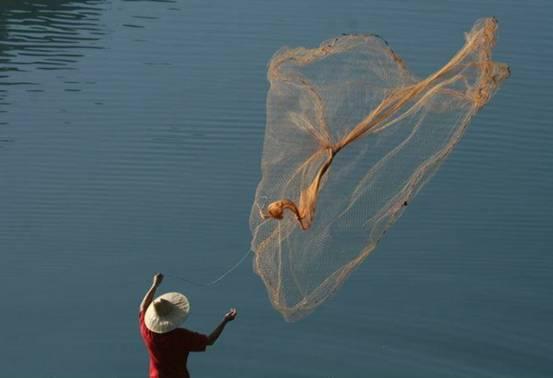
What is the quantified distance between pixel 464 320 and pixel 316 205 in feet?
7.32

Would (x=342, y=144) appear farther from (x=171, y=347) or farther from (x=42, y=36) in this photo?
(x=42, y=36)

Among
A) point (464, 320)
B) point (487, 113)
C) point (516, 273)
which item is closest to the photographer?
point (464, 320)

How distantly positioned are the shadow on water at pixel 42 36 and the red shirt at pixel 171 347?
5.63 metres

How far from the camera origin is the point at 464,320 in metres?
7.41

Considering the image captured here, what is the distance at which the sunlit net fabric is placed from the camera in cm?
546

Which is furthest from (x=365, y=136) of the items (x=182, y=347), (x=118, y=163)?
(x=118, y=163)

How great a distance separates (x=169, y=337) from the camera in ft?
16.6

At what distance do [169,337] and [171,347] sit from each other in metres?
0.05

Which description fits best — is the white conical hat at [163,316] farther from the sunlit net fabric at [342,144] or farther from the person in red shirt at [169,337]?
the sunlit net fabric at [342,144]

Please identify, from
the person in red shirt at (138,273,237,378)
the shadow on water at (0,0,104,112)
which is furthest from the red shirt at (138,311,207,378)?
the shadow on water at (0,0,104,112)

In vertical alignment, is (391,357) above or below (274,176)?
below

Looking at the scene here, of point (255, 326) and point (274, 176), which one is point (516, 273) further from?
point (274, 176)

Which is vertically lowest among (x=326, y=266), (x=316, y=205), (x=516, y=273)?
(x=516, y=273)

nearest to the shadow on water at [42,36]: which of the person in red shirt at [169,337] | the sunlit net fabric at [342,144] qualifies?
the sunlit net fabric at [342,144]
